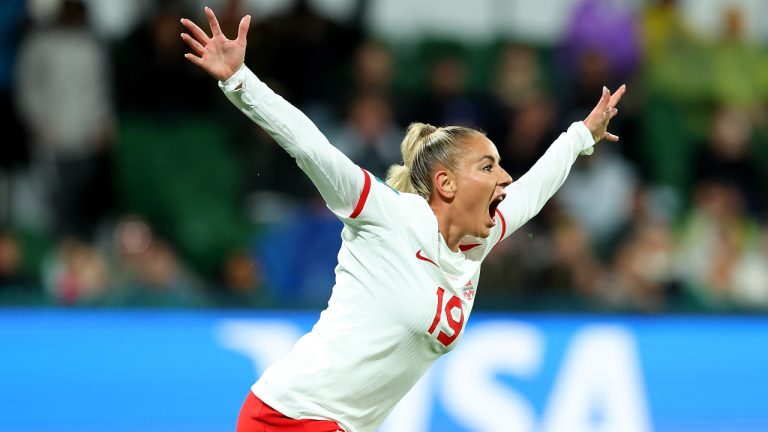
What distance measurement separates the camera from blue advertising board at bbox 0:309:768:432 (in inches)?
289

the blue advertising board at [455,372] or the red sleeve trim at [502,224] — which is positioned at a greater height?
the blue advertising board at [455,372]

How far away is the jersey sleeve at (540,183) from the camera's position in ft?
16.6

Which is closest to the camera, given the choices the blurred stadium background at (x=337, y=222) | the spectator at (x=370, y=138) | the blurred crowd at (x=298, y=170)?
the blurred stadium background at (x=337, y=222)

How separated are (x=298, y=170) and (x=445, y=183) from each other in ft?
14.7

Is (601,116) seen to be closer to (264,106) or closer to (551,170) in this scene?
(551,170)

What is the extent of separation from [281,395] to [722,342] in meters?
5.13

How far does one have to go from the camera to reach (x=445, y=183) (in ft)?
15.0

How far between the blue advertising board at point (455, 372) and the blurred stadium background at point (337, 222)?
13mm

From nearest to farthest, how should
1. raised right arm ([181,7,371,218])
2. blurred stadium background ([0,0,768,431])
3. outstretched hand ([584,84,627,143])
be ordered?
raised right arm ([181,7,371,218]) → outstretched hand ([584,84,627,143]) → blurred stadium background ([0,0,768,431])

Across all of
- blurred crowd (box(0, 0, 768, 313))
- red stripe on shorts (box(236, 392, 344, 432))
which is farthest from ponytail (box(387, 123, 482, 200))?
blurred crowd (box(0, 0, 768, 313))

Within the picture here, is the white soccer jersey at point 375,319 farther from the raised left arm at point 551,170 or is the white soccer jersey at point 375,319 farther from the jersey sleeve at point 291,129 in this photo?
the raised left arm at point 551,170

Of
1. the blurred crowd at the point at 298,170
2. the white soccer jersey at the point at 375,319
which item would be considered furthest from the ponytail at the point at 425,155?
the blurred crowd at the point at 298,170

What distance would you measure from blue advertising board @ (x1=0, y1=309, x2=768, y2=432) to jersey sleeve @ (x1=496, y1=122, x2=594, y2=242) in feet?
9.27

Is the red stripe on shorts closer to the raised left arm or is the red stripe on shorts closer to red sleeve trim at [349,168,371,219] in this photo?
red sleeve trim at [349,168,371,219]
